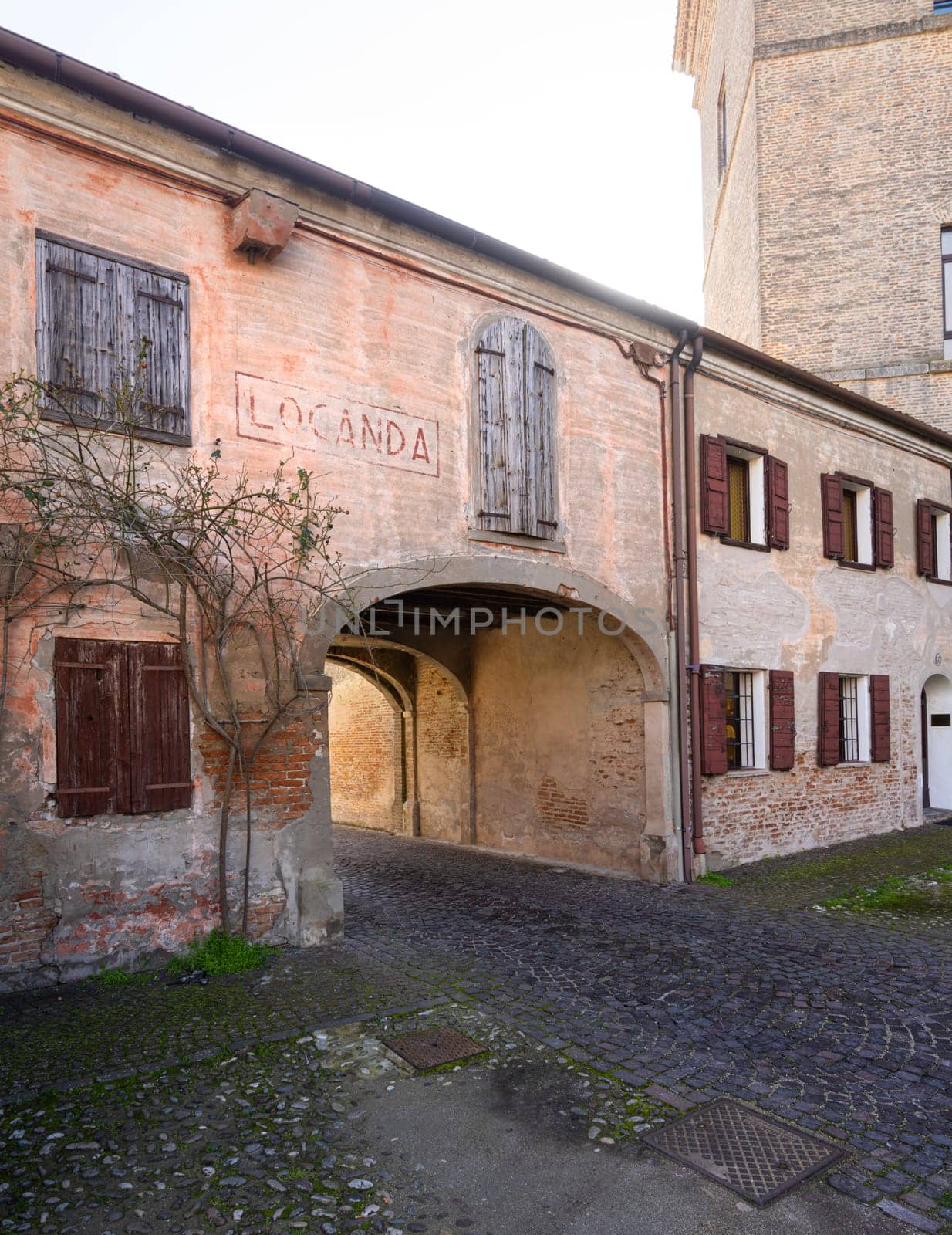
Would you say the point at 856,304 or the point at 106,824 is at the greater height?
the point at 856,304

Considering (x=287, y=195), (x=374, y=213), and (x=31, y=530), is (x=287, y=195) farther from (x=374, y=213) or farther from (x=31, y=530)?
(x=31, y=530)

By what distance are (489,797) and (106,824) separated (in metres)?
7.28

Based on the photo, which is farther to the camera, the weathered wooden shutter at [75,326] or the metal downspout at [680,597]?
the metal downspout at [680,597]

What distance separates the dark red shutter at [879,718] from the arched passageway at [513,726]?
498cm

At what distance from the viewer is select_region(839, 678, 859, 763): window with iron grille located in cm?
1339

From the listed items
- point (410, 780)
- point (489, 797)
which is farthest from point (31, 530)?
point (410, 780)

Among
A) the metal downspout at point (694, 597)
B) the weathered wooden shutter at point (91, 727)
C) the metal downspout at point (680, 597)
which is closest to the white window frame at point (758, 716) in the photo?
the metal downspout at point (694, 597)

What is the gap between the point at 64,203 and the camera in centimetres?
652

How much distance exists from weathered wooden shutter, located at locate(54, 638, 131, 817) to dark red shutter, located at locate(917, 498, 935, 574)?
41.8 feet

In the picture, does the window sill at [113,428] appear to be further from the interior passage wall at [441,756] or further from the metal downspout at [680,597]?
the interior passage wall at [441,756]

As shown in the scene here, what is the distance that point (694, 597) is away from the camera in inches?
418

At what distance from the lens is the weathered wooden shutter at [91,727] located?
246 inches

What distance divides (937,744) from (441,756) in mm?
8777

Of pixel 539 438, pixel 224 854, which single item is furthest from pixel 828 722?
pixel 224 854
